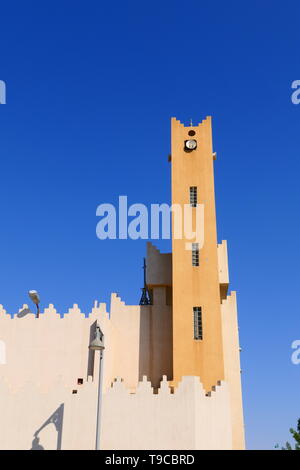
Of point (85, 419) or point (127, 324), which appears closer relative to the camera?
point (85, 419)

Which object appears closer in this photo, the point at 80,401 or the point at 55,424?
the point at 80,401

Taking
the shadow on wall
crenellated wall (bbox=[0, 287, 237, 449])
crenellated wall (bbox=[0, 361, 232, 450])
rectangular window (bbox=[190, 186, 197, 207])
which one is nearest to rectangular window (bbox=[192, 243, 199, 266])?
rectangular window (bbox=[190, 186, 197, 207])

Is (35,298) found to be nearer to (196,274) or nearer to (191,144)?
(196,274)

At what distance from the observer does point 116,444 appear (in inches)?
794

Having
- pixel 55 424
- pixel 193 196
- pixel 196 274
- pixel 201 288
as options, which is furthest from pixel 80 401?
pixel 193 196

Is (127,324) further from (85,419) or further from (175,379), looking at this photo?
(85,419)

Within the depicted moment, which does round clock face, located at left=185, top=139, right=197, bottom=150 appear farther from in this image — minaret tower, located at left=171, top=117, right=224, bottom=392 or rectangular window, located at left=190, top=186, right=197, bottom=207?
rectangular window, located at left=190, top=186, right=197, bottom=207

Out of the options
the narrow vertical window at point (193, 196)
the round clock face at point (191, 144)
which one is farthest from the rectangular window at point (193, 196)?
the round clock face at point (191, 144)

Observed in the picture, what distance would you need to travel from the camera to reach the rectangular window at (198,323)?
25.9 meters

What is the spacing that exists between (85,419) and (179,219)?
12.6 metres

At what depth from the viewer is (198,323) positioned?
86.1 ft
